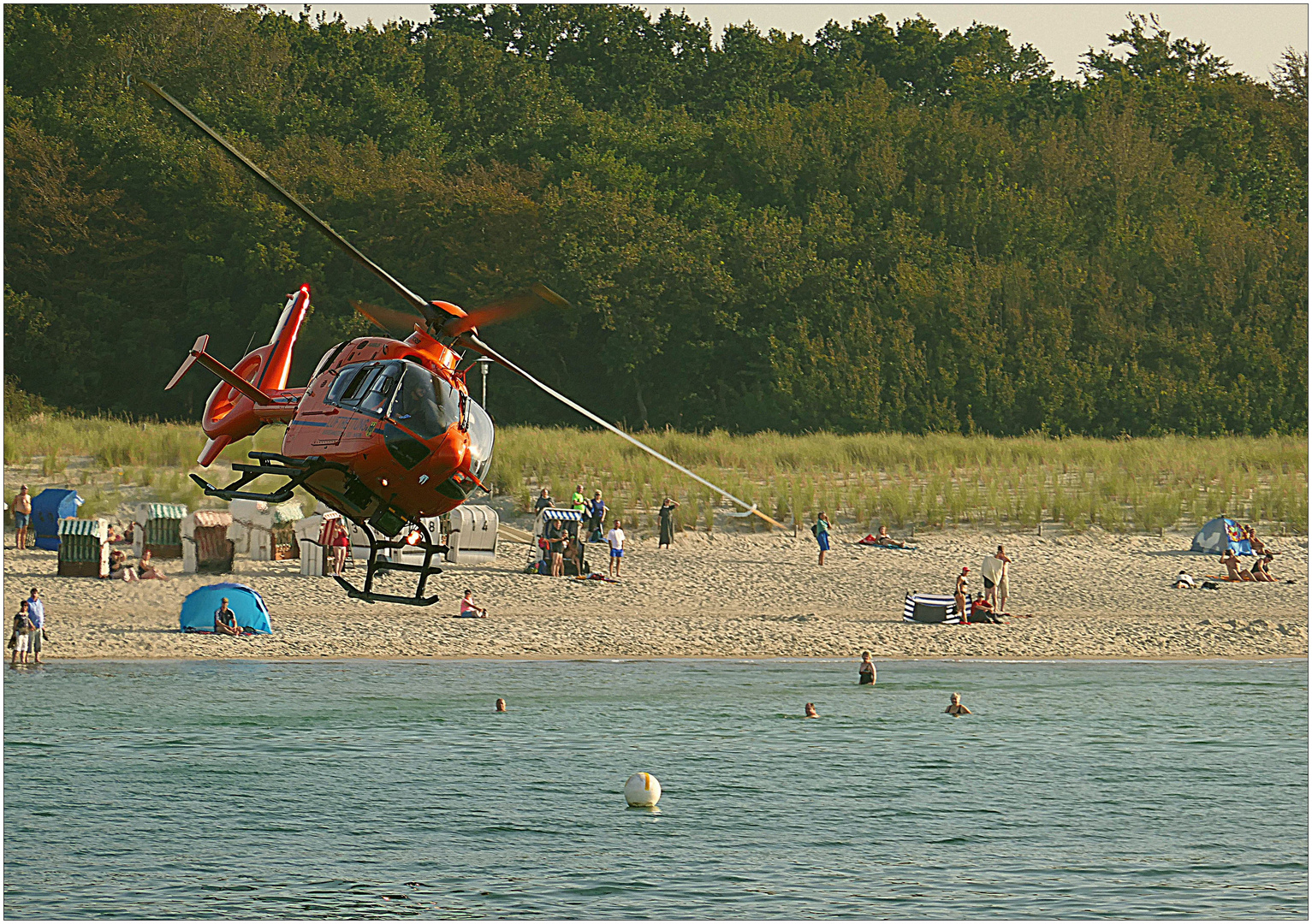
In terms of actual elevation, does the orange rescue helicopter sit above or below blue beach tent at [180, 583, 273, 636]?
above

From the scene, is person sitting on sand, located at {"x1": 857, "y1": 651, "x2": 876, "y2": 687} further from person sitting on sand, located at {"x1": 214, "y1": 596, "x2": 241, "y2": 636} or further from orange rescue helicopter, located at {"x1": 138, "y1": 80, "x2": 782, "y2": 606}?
orange rescue helicopter, located at {"x1": 138, "y1": 80, "x2": 782, "y2": 606}

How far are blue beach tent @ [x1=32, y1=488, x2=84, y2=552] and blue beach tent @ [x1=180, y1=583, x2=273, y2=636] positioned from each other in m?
4.23

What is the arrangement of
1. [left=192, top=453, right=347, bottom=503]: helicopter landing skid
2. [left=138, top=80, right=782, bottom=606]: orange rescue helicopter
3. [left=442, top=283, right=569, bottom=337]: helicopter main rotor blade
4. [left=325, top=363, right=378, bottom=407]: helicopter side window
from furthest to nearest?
[left=442, top=283, right=569, bottom=337]: helicopter main rotor blade < [left=325, top=363, right=378, bottom=407]: helicopter side window < [left=138, top=80, right=782, bottom=606]: orange rescue helicopter < [left=192, top=453, right=347, bottom=503]: helicopter landing skid

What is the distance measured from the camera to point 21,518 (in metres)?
38.9

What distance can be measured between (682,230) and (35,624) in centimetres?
3886

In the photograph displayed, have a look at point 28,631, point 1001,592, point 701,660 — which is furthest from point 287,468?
point 1001,592

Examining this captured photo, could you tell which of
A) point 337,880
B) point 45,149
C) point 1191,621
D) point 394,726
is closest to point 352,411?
point 337,880

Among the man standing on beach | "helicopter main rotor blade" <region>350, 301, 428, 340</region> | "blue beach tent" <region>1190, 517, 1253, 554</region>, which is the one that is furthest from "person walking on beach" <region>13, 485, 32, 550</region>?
"blue beach tent" <region>1190, 517, 1253, 554</region>

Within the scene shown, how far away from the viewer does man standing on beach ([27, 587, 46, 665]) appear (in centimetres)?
3341

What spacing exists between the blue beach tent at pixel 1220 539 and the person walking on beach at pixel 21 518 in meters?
26.8

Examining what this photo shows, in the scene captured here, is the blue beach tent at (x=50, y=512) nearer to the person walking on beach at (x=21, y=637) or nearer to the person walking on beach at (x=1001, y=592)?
the person walking on beach at (x=21, y=637)

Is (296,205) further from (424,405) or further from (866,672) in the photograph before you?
(866,672)

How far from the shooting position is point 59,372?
62.6m

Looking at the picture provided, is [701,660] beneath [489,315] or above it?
beneath
